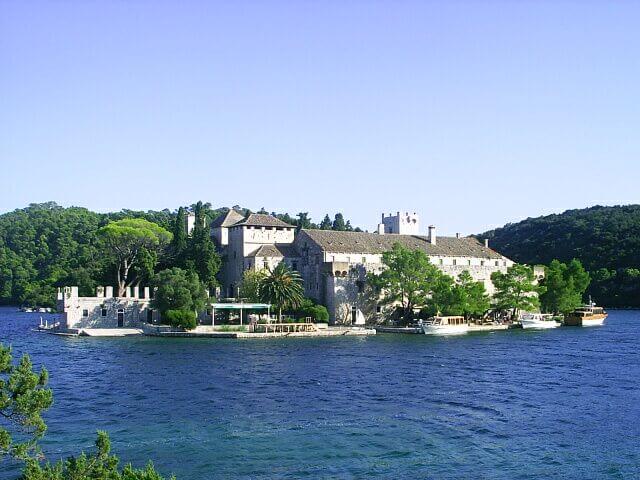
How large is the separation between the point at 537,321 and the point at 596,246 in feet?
172

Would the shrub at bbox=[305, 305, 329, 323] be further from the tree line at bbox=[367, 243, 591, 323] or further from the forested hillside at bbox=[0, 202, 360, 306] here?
the forested hillside at bbox=[0, 202, 360, 306]

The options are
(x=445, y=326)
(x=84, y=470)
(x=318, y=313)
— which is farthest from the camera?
(x=318, y=313)

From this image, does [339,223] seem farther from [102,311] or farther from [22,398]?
[22,398]

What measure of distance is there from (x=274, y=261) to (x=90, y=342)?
23.3m

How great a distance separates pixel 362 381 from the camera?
114ft

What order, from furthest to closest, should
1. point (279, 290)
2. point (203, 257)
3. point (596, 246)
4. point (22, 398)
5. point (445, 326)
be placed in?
point (596, 246)
point (203, 257)
point (445, 326)
point (279, 290)
point (22, 398)

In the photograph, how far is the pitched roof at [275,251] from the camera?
235 feet

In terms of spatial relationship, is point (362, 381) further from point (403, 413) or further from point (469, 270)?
point (469, 270)

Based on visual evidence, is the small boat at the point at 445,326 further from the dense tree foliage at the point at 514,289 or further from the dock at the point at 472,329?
the dense tree foliage at the point at 514,289

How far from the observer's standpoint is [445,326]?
63688mm

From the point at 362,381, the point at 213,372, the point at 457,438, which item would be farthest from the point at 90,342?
the point at 457,438

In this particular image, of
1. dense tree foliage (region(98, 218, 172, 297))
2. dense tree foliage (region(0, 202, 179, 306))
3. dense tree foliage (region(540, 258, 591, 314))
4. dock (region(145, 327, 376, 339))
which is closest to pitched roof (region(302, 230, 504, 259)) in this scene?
dense tree foliage (region(540, 258, 591, 314))

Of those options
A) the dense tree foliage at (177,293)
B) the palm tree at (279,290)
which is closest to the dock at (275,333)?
the palm tree at (279,290)

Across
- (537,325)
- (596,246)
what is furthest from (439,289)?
(596,246)
